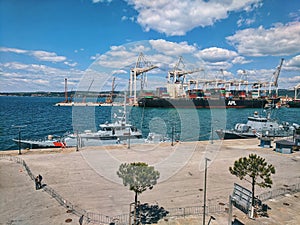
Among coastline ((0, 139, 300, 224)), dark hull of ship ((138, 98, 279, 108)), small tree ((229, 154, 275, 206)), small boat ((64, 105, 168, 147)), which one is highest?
dark hull of ship ((138, 98, 279, 108))

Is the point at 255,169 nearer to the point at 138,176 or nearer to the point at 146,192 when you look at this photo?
the point at 138,176

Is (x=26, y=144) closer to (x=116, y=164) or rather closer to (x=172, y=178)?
(x=116, y=164)

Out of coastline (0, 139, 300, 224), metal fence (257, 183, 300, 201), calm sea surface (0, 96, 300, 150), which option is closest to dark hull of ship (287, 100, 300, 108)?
calm sea surface (0, 96, 300, 150)

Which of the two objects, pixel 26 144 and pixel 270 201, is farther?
pixel 26 144

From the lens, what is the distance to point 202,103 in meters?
119

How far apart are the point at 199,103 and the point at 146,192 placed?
10799 centimetres

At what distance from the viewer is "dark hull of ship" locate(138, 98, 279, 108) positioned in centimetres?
10994

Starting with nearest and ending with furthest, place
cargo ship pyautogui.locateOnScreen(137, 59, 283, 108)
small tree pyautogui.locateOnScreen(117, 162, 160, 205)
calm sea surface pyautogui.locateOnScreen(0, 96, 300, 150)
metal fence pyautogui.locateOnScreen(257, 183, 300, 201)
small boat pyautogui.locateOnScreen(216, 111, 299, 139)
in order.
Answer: small tree pyautogui.locateOnScreen(117, 162, 160, 205)
metal fence pyautogui.locateOnScreen(257, 183, 300, 201)
small boat pyautogui.locateOnScreen(216, 111, 299, 139)
calm sea surface pyautogui.locateOnScreen(0, 96, 300, 150)
cargo ship pyautogui.locateOnScreen(137, 59, 283, 108)

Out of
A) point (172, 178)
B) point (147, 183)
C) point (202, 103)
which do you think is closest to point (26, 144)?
point (172, 178)

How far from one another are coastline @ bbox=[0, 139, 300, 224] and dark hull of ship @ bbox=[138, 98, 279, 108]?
257 ft

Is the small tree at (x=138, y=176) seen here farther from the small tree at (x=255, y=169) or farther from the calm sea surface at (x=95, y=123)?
the calm sea surface at (x=95, y=123)

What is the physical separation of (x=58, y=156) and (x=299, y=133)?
3106 centimetres

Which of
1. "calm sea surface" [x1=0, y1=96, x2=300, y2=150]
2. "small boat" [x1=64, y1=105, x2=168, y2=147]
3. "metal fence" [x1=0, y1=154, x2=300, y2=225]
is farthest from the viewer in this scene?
"calm sea surface" [x1=0, y1=96, x2=300, y2=150]

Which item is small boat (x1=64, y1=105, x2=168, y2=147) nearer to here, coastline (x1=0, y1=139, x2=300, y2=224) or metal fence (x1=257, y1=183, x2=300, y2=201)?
coastline (x1=0, y1=139, x2=300, y2=224)
